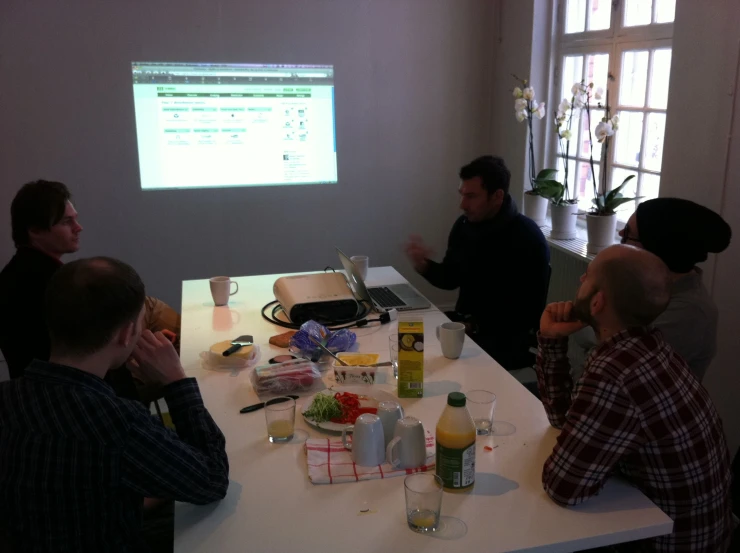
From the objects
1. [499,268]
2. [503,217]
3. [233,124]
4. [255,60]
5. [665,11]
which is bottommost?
[499,268]

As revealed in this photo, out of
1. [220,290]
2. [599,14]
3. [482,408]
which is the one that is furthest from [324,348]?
[599,14]

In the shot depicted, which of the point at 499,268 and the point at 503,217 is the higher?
the point at 503,217

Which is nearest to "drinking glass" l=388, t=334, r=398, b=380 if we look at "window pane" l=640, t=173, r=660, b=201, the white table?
the white table

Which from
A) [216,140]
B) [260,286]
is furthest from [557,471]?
[216,140]

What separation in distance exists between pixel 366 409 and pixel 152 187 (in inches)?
117

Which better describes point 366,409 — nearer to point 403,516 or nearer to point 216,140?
point 403,516

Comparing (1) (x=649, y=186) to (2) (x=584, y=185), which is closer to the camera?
(1) (x=649, y=186)

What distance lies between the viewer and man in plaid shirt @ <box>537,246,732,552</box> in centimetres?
126

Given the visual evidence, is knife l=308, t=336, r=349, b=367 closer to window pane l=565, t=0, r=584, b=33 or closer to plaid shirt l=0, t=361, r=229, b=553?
plaid shirt l=0, t=361, r=229, b=553

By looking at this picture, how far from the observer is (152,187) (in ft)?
13.5

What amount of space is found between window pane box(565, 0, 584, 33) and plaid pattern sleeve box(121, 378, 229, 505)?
3.26 meters

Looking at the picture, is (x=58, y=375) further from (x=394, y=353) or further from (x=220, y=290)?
(x=220, y=290)

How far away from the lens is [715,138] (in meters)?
2.52

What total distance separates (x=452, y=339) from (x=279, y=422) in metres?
0.68
